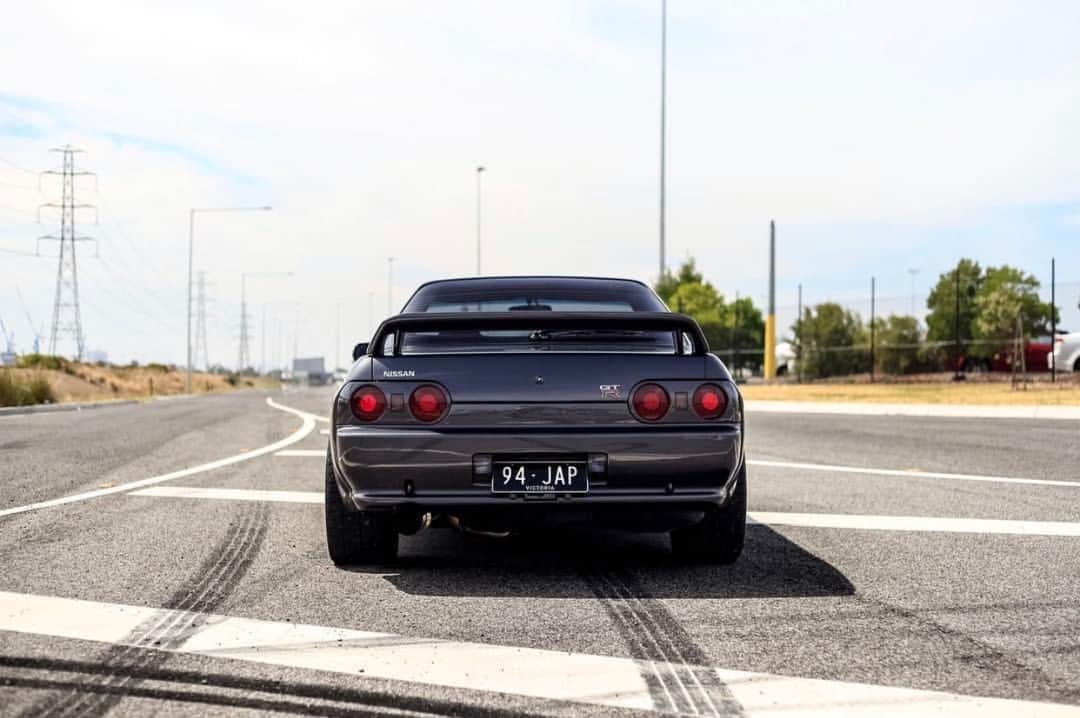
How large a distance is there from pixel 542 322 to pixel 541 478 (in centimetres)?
69

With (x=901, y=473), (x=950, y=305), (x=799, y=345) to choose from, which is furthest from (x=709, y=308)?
(x=901, y=473)

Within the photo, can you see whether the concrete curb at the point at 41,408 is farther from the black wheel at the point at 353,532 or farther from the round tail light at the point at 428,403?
the round tail light at the point at 428,403

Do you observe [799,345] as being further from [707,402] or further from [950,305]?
[707,402]

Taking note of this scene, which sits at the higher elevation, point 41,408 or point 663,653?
point 663,653

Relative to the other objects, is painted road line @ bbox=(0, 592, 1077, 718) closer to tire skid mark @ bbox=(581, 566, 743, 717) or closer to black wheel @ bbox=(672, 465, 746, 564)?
tire skid mark @ bbox=(581, 566, 743, 717)

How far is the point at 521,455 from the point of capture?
4.74m

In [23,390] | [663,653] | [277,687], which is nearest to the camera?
[277,687]

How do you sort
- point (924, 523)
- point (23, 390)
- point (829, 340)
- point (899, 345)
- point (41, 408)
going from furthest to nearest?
point (829, 340)
point (899, 345)
point (23, 390)
point (41, 408)
point (924, 523)

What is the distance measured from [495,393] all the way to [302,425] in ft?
43.3

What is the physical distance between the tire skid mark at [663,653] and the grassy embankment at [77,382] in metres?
24.1

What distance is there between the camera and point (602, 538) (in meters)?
6.33

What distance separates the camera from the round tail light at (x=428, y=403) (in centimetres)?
476

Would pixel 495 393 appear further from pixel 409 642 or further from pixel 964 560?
pixel 964 560

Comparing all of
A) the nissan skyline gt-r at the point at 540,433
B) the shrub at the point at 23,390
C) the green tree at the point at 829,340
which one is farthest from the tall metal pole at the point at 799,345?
the nissan skyline gt-r at the point at 540,433
